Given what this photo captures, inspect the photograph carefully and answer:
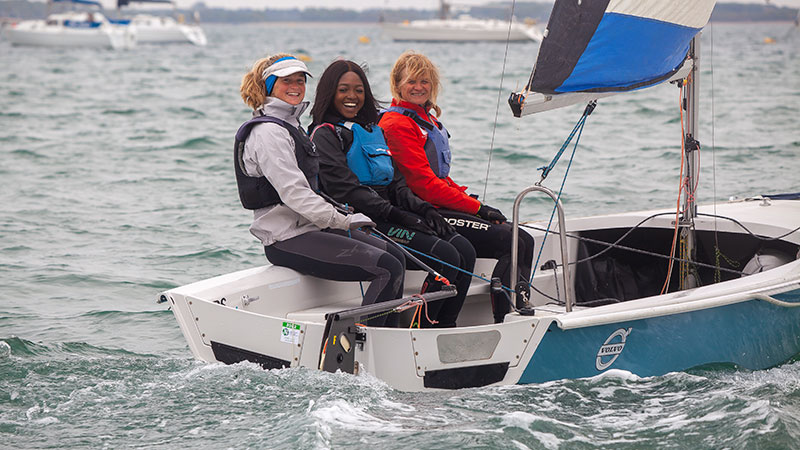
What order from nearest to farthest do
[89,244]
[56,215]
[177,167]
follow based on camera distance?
[89,244]
[56,215]
[177,167]

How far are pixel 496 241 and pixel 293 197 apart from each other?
1.09 m

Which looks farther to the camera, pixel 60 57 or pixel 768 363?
pixel 60 57

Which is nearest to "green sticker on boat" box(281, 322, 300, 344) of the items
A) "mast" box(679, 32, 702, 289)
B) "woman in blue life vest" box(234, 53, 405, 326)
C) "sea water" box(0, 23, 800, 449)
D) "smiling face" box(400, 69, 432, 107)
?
"sea water" box(0, 23, 800, 449)

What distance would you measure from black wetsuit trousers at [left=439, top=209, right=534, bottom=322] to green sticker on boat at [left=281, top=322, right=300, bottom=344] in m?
1.02

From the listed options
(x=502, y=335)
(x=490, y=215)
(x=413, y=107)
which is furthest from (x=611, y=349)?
(x=413, y=107)

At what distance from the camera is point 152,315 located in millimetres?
5652

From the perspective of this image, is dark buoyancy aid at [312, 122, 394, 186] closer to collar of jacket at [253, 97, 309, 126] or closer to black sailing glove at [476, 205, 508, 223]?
collar of jacket at [253, 97, 309, 126]

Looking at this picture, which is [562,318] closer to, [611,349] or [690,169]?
[611,349]

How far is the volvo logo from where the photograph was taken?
393 cm

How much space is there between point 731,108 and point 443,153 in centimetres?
1312

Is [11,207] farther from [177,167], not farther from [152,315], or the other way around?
[152,315]

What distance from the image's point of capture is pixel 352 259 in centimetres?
395

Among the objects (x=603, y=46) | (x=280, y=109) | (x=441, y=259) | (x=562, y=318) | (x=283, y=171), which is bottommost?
(x=562, y=318)

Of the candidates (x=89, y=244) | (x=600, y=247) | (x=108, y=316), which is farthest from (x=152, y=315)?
(x=600, y=247)
